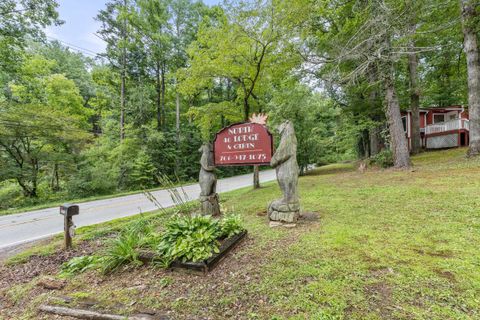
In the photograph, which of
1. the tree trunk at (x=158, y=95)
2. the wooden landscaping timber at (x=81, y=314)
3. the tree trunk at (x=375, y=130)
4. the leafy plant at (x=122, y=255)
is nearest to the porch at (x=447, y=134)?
the tree trunk at (x=375, y=130)

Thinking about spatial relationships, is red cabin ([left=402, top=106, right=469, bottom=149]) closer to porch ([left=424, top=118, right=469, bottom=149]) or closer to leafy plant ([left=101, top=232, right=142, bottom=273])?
porch ([left=424, top=118, right=469, bottom=149])

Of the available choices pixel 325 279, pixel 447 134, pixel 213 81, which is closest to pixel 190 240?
pixel 325 279

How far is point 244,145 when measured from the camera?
163 inches

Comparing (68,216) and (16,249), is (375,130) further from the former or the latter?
(16,249)

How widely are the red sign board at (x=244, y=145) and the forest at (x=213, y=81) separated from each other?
11.3ft

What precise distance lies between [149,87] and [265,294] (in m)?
18.3

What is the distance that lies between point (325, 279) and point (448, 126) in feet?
53.7

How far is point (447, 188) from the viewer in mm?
4879

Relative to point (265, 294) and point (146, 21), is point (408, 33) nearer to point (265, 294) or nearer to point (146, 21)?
point (265, 294)

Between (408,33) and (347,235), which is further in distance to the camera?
(408,33)

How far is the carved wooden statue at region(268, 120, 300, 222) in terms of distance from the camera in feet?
12.4

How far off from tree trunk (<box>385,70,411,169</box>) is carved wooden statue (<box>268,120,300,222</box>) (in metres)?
6.62

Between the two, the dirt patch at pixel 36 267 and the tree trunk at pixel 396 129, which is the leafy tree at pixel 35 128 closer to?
the dirt patch at pixel 36 267

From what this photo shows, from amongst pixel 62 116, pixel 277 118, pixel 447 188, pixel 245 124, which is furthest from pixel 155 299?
pixel 62 116
